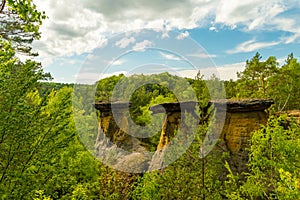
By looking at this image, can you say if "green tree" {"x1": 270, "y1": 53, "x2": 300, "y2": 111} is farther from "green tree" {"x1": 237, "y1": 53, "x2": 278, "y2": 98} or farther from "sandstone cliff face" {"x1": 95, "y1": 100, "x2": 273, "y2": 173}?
"sandstone cliff face" {"x1": 95, "y1": 100, "x2": 273, "y2": 173}

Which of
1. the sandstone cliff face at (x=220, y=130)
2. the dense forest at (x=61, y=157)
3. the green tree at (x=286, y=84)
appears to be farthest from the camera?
the green tree at (x=286, y=84)

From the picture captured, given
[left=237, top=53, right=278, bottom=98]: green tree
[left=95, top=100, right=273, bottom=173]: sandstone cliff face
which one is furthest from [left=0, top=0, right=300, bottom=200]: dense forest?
[left=237, top=53, right=278, bottom=98]: green tree

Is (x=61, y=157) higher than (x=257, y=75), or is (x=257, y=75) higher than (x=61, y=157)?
(x=257, y=75)

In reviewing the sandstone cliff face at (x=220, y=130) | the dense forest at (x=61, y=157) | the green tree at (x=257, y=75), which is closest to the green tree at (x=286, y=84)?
the green tree at (x=257, y=75)

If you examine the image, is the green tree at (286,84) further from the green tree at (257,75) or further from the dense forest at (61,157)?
the dense forest at (61,157)

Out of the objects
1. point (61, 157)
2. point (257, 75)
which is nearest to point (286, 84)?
point (257, 75)

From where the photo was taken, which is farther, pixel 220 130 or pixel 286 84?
pixel 286 84

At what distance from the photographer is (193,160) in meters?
8.37

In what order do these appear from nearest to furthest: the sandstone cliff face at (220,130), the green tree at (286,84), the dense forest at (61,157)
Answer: the dense forest at (61,157) < the sandstone cliff face at (220,130) < the green tree at (286,84)

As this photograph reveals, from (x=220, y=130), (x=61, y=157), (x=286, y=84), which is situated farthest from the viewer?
(x=286, y=84)

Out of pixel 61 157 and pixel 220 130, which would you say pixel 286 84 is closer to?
pixel 220 130

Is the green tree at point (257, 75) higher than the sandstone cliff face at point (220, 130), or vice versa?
the green tree at point (257, 75)

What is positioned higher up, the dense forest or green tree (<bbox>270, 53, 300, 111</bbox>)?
green tree (<bbox>270, 53, 300, 111</bbox>)

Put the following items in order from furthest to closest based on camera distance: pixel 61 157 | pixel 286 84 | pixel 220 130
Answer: pixel 286 84, pixel 220 130, pixel 61 157
